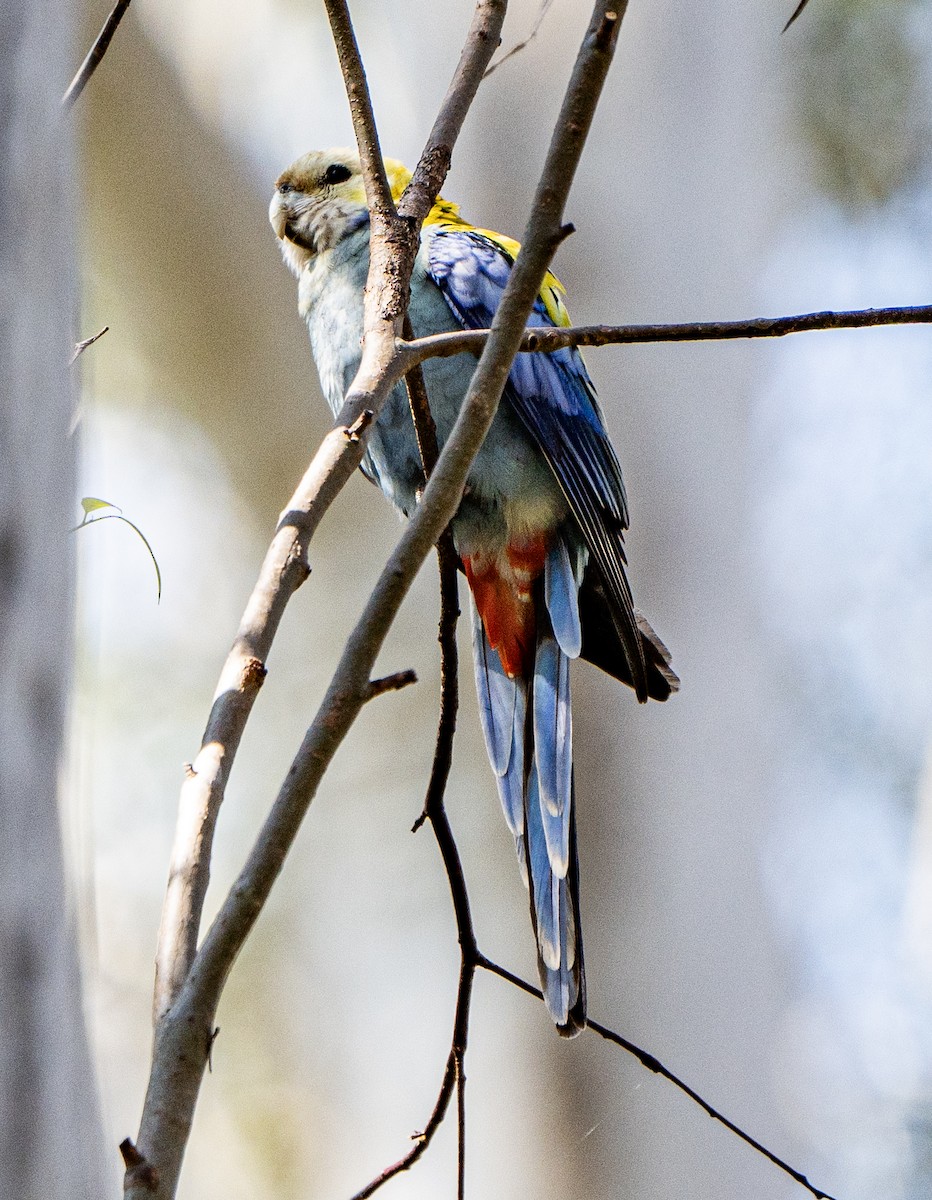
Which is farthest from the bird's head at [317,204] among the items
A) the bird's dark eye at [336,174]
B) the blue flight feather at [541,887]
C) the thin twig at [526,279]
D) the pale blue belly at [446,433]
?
the thin twig at [526,279]

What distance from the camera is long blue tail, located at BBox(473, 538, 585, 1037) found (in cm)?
143

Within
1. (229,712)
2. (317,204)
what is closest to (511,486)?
(317,204)

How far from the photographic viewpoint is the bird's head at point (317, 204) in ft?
6.78

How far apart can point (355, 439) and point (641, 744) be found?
105 inches

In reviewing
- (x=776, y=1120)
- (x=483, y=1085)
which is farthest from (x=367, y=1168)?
(x=776, y=1120)

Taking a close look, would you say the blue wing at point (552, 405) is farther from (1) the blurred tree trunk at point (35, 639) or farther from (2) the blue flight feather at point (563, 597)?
A: (1) the blurred tree trunk at point (35, 639)

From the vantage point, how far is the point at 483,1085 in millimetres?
3684

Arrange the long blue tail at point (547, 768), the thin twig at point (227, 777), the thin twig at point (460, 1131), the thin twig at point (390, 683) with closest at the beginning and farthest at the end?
the thin twig at point (227, 777)
the thin twig at point (390, 683)
the thin twig at point (460, 1131)
the long blue tail at point (547, 768)

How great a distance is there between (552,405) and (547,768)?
0.61 metres

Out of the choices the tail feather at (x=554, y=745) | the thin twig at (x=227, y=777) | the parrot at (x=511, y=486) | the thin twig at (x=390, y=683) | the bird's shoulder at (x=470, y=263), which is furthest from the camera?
the bird's shoulder at (x=470, y=263)

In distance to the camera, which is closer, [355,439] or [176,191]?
[355,439]

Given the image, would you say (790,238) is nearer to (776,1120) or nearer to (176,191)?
(176,191)

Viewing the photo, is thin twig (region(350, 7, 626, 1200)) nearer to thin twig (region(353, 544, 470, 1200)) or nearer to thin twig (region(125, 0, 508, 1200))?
thin twig (region(125, 0, 508, 1200))

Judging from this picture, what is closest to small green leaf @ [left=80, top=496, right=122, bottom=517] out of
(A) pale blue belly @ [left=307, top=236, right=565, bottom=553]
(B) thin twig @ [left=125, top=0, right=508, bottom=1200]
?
(B) thin twig @ [left=125, top=0, right=508, bottom=1200]
